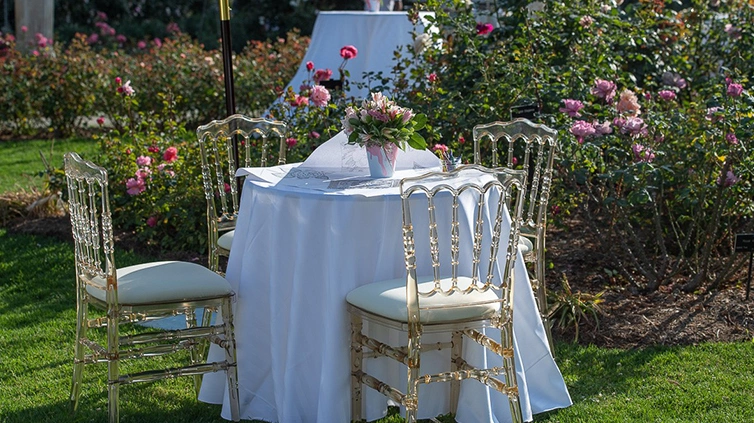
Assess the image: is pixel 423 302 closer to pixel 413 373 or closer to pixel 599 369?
pixel 413 373

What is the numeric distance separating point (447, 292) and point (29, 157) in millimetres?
7274

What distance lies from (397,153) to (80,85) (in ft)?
24.1

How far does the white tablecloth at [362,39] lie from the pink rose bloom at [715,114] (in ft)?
11.5

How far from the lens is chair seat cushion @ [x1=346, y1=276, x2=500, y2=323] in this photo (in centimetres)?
339

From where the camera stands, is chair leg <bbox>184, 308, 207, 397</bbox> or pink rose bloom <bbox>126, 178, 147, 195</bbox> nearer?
chair leg <bbox>184, 308, 207, 397</bbox>

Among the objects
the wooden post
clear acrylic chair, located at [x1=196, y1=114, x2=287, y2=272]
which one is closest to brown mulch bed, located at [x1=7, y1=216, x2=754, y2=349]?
clear acrylic chair, located at [x1=196, y1=114, x2=287, y2=272]

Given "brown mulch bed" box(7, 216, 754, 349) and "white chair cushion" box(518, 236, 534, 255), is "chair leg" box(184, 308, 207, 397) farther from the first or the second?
"brown mulch bed" box(7, 216, 754, 349)

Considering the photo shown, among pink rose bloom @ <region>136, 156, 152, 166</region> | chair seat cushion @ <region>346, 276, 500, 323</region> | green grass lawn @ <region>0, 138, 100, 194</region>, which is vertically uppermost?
pink rose bloom @ <region>136, 156, 152, 166</region>

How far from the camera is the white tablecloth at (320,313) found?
3.61 m

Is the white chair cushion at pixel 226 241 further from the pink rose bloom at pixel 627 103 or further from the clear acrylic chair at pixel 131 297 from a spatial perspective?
the pink rose bloom at pixel 627 103

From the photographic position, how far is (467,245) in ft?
12.3

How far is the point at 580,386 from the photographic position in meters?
4.22

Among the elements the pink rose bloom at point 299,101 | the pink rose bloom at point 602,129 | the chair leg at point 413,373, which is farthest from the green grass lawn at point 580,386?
the pink rose bloom at point 299,101

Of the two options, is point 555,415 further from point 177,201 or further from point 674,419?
point 177,201
